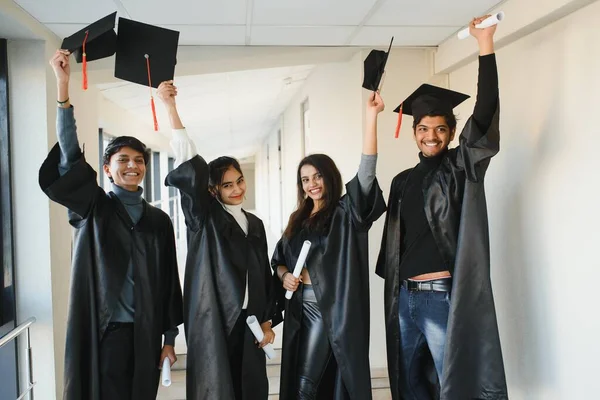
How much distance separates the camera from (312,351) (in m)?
2.06

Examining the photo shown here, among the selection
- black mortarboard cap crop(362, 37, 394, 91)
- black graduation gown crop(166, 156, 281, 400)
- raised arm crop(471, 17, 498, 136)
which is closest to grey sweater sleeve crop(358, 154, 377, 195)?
black mortarboard cap crop(362, 37, 394, 91)

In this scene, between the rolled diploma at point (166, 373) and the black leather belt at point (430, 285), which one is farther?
the black leather belt at point (430, 285)

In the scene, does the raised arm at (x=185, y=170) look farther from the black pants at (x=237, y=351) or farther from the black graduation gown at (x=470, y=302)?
the black graduation gown at (x=470, y=302)

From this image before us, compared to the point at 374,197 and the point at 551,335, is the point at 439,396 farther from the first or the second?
the point at 374,197

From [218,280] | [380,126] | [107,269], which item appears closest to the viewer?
[107,269]

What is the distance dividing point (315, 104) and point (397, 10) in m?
2.46

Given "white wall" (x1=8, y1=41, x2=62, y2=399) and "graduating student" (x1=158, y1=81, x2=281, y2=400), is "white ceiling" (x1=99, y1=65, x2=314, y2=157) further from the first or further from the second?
"graduating student" (x1=158, y1=81, x2=281, y2=400)

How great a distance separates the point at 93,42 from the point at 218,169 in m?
0.67

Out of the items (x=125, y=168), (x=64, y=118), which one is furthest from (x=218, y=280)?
(x=64, y=118)

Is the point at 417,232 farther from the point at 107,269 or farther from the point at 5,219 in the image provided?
the point at 5,219

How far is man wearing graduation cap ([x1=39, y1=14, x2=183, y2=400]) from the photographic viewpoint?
68.0 inches

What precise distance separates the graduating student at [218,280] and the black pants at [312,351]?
163 mm

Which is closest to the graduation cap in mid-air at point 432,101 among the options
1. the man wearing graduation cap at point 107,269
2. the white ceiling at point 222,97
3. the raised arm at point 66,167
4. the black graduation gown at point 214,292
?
the black graduation gown at point 214,292

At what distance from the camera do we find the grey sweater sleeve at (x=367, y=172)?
1.95m
